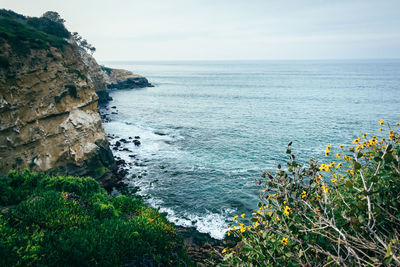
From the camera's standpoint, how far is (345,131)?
3825cm

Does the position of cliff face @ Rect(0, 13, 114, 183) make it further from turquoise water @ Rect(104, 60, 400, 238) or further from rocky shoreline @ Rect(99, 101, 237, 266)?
turquoise water @ Rect(104, 60, 400, 238)

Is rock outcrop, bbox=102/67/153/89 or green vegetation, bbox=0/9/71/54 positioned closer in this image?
green vegetation, bbox=0/9/71/54

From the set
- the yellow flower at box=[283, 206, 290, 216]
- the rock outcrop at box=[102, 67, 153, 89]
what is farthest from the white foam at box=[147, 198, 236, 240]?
the rock outcrop at box=[102, 67, 153, 89]

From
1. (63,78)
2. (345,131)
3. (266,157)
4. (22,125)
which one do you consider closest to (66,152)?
(22,125)

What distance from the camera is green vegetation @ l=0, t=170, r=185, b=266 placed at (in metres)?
7.51

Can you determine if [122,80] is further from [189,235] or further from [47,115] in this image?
[189,235]

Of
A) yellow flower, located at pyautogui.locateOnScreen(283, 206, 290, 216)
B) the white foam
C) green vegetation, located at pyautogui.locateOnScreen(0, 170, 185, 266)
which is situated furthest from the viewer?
the white foam

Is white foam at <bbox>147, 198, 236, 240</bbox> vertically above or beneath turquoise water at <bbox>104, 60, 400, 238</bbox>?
beneath

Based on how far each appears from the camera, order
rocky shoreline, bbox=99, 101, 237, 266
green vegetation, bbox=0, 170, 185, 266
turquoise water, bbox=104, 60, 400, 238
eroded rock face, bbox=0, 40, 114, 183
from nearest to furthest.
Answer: green vegetation, bbox=0, 170, 185, 266 → rocky shoreline, bbox=99, 101, 237, 266 → eroded rock face, bbox=0, 40, 114, 183 → turquoise water, bbox=104, 60, 400, 238

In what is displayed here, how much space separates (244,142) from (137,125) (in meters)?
23.8

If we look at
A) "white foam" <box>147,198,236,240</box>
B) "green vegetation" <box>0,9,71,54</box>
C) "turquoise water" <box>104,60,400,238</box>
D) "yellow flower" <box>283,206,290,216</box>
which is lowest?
"white foam" <box>147,198,236,240</box>

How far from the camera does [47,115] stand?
69.4 feet

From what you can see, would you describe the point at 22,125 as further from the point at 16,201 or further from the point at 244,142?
the point at 244,142

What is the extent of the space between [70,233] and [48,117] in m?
16.8
